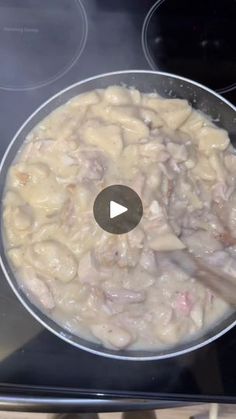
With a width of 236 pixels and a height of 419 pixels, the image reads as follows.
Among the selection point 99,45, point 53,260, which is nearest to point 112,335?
point 53,260

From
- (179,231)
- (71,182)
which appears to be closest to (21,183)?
(71,182)

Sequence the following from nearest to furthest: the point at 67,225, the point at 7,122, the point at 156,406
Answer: the point at 156,406
the point at 67,225
the point at 7,122

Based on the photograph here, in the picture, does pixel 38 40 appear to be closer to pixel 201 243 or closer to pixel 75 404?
pixel 201 243

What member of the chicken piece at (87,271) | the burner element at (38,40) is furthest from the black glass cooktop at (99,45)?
the chicken piece at (87,271)

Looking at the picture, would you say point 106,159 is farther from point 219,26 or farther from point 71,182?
point 219,26

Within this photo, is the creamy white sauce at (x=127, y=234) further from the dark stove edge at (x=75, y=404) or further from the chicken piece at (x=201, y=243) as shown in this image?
the dark stove edge at (x=75, y=404)

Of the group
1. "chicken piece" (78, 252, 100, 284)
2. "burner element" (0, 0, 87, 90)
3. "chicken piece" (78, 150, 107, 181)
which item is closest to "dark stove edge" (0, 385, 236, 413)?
"chicken piece" (78, 252, 100, 284)
